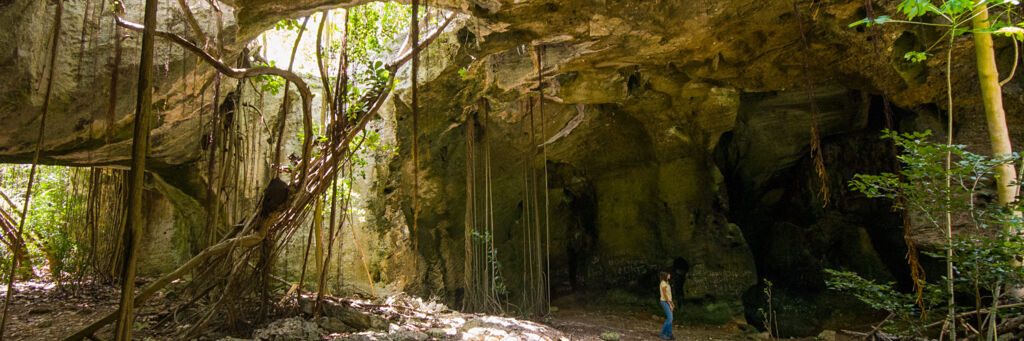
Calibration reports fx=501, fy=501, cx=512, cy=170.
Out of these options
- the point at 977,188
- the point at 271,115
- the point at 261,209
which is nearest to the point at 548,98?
the point at 271,115

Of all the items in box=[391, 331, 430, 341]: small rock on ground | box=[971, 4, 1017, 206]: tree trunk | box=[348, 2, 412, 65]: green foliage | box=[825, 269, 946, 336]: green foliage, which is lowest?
box=[391, 331, 430, 341]: small rock on ground

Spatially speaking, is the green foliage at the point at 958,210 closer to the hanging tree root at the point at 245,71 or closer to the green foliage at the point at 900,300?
the green foliage at the point at 900,300

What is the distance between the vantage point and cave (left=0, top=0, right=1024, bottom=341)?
136 inches

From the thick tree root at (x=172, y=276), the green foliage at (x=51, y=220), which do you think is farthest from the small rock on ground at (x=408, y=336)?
the green foliage at (x=51, y=220)

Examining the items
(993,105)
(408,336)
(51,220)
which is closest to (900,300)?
(993,105)

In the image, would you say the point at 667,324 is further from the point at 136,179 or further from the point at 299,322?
the point at 136,179

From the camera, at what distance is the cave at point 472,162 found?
3459 millimetres

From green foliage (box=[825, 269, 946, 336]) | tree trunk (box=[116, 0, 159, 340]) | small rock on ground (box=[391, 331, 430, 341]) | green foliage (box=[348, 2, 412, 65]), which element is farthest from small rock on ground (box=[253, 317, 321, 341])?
green foliage (box=[825, 269, 946, 336])

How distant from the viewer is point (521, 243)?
836 centimetres

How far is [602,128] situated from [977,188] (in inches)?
209

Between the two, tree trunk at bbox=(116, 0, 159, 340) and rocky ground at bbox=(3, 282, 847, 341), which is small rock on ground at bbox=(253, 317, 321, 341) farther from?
tree trunk at bbox=(116, 0, 159, 340)

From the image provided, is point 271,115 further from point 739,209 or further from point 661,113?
point 739,209

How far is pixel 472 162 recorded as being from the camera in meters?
6.52

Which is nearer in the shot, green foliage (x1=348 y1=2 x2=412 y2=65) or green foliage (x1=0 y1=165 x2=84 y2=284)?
Result: green foliage (x1=348 y1=2 x2=412 y2=65)
